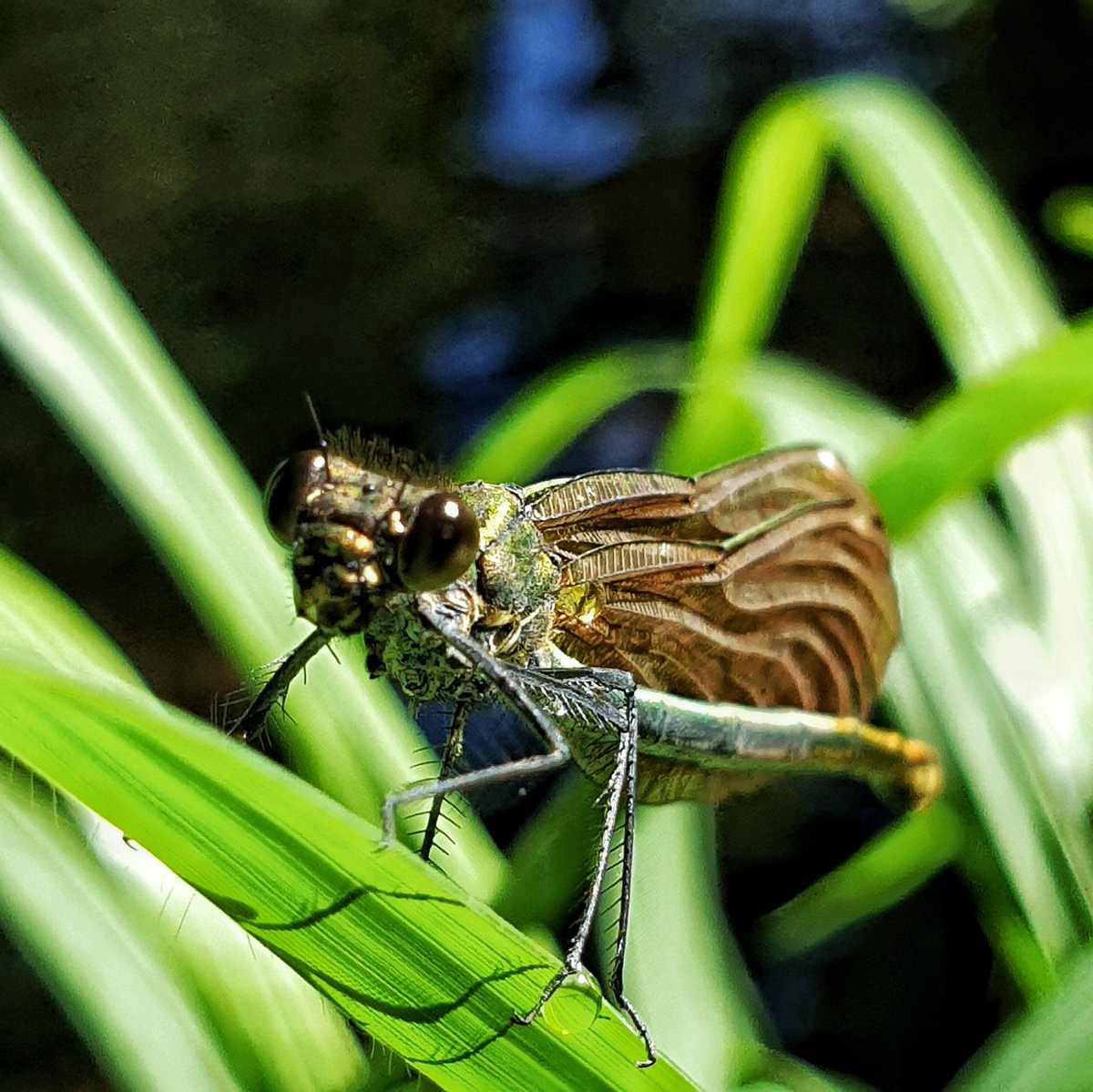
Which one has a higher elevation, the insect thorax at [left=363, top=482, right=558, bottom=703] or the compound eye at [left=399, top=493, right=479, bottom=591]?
the compound eye at [left=399, top=493, right=479, bottom=591]

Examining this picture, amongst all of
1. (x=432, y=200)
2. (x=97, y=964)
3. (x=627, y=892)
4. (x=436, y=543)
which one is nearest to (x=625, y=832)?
(x=627, y=892)

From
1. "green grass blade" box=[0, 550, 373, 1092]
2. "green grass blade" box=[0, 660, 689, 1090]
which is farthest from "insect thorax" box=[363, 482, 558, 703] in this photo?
"green grass blade" box=[0, 660, 689, 1090]

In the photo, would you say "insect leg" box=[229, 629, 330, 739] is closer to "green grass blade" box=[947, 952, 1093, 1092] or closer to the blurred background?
"green grass blade" box=[947, 952, 1093, 1092]

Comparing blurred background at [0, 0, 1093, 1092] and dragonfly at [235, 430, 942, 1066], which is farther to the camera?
blurred background at [0, 0, 1093, 1092]

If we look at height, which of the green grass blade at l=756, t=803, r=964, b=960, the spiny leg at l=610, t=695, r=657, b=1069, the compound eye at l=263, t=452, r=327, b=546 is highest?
the compound eye at l=263, t=452, r=327, b=546

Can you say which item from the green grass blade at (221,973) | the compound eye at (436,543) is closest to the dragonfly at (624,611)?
the compound eye at (436,543)

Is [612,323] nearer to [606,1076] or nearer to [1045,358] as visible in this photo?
[1045,358]
